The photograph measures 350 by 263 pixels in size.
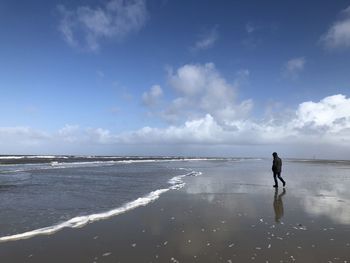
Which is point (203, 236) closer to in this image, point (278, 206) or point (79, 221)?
point (79, 221)

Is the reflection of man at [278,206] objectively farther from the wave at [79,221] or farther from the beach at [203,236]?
the wave at [79,221]

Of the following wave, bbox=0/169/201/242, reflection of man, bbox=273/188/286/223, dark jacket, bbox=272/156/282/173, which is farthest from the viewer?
dark jacket, bbox=272/156/282/173

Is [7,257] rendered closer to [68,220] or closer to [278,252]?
[68,220]

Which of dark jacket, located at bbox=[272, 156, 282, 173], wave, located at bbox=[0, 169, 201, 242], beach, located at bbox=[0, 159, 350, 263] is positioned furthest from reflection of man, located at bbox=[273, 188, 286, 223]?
wave, located at bbox=[0, 169, 201, 242]

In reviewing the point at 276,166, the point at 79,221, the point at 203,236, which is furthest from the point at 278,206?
the point at 276,166

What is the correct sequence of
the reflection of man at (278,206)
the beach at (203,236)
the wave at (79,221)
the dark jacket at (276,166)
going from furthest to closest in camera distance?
the dark jacket at (276,166) → the reflection of man at (278,206) → the wave at (79,221) → the beach at (203,236)

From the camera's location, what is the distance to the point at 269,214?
12.8 m

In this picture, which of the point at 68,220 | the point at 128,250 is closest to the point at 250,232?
the point at 128,250

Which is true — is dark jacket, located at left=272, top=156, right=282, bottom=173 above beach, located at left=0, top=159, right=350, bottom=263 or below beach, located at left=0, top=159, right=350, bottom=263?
above

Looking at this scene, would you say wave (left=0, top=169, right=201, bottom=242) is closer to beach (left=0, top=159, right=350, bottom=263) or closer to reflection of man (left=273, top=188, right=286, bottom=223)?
beach (left=0, top=159, right=350, bottom=263)

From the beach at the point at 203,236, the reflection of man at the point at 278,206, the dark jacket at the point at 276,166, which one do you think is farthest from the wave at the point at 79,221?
the dark jacket at the point at 276,166

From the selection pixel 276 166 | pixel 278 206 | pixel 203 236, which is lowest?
pixel 203 236

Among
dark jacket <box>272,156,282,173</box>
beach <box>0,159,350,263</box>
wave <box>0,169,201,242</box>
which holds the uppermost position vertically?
dark jacket <box>272,156,282,173</box>

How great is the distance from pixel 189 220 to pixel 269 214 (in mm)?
3012
